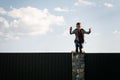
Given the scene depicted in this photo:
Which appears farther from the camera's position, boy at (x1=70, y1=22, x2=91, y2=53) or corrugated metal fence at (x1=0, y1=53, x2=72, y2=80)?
corrugated metal fence at (x1=0, y1=53, x2=72, y2=80)

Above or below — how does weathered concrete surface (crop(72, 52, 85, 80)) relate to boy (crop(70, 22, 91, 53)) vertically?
below

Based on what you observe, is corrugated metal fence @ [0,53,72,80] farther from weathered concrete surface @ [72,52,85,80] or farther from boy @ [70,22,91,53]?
boy @ [70,22,91,53]

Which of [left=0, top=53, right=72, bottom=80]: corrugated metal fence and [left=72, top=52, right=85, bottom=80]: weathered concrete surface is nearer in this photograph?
[left=72, top=52, right=85, bottom=80]: weathered concrete surface

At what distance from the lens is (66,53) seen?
14.3 metres

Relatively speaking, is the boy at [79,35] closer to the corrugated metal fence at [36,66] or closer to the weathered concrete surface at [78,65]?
the weathered concrete surface at [78,65]

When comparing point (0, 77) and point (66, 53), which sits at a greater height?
point (66, 53)

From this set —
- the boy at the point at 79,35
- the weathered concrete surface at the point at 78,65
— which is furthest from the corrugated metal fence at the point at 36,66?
the boy at the point at 79,35

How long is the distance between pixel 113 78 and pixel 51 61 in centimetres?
284

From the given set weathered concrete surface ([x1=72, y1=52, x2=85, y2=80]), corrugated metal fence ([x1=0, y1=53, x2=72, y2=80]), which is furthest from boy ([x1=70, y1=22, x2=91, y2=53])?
corrugated metal fence ([x1=0, y1=53, x2=72, y2=80])

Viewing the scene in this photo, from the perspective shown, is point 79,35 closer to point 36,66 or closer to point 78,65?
point 78,65

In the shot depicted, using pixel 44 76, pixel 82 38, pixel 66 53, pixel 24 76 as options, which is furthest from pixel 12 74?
pixel 82 38

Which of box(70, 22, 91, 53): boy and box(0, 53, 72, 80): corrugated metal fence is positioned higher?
box(70, 22, 91, 53): boy

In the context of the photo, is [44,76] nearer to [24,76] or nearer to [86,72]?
[24,76]

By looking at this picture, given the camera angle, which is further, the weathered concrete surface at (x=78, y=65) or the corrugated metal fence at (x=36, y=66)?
the corrugated metal fence at (x=36, y=66)
